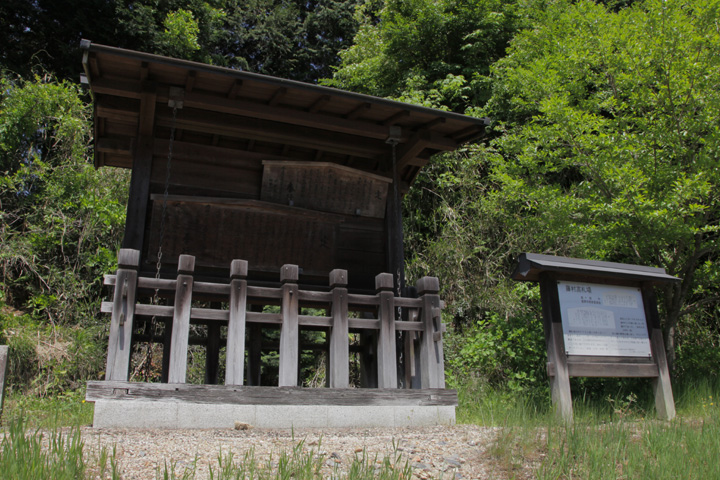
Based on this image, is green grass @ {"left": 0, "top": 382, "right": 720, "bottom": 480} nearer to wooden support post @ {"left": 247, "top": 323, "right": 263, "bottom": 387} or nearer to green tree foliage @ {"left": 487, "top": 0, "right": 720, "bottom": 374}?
wooden support post @ {"left": 247, "top": 323, "right": 263, "bottom": 387}

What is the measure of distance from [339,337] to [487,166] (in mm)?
10376

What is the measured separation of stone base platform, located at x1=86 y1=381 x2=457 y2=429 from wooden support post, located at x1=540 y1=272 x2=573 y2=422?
1219 millimetres

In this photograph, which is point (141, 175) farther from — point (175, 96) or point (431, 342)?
point (431, 342)

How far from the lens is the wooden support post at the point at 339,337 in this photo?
5.72 m

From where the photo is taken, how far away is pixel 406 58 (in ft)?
57.9

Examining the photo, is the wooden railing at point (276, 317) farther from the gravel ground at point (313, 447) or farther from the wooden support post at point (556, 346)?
the wooden support post at point (556, 346)

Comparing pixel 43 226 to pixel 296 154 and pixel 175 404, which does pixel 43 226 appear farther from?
pixel 175 404

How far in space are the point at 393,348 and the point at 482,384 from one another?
162 inches

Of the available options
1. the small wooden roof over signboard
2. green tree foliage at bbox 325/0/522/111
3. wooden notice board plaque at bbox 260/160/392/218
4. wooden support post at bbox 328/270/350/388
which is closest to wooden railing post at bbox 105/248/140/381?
wooden support post at bbox 328/270/350/388

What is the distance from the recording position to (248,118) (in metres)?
7.68

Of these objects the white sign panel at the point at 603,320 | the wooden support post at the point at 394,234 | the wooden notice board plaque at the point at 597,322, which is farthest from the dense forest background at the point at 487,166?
the wooden support post at the point at 394,234

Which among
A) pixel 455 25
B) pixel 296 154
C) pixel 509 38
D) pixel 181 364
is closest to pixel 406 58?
pixel 455 25

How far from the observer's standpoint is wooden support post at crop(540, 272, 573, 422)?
618cm

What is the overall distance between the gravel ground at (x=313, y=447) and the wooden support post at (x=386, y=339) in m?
0.70
